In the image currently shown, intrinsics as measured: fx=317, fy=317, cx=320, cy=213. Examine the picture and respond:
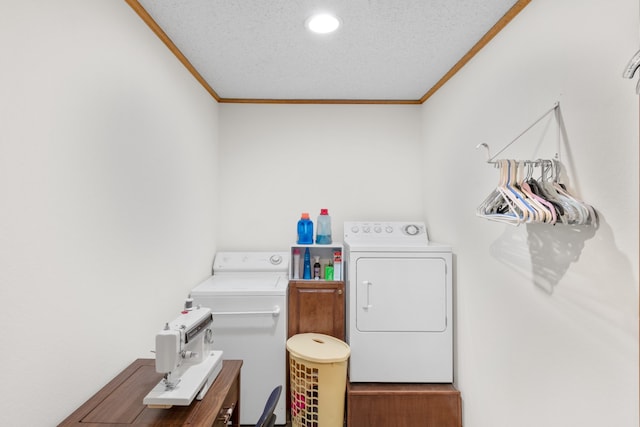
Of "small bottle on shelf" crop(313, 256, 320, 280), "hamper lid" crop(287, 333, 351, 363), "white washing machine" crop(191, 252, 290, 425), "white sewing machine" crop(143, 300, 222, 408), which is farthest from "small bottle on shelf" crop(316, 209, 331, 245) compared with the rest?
"white sewing machine" crop(143, 300, 222, 408)

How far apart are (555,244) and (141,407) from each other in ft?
5.61

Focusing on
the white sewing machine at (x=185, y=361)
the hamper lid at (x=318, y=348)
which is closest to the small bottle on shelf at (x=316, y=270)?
the hamper lid at (x=318, y=348)

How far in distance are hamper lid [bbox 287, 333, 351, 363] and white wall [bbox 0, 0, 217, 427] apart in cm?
85

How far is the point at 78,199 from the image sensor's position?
1177 mm

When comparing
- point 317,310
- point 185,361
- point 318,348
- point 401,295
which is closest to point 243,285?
point 317,310

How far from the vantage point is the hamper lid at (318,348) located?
2020mm

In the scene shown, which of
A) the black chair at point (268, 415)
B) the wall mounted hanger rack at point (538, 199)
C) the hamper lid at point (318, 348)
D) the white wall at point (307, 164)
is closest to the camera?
the wall mounted hanger rack at point (538, 199)

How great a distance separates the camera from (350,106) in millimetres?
2861

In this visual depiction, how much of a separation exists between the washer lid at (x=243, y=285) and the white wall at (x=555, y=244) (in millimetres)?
1298

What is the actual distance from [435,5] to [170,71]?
4.95 ft

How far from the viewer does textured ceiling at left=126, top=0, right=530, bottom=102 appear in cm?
155

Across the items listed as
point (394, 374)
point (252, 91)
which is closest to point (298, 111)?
point (252, 91)

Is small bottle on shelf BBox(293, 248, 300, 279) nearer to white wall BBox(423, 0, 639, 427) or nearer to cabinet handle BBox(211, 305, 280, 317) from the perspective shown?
cabinet handle BBox(211, 305, 280, 317)

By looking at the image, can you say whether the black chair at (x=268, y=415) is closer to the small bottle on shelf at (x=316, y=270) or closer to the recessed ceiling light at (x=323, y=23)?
the small bottle on shelf at (x=316, y=270)
